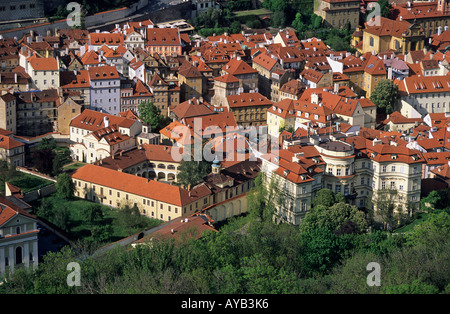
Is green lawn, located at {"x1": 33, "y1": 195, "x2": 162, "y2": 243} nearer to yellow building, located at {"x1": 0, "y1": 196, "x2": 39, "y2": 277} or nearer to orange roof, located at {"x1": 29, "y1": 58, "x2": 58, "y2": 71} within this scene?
yellow building, located at {"x1": 0, "y1": 196, "x2": 39, "y2": 277}

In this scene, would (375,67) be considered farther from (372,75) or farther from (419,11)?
(419,11)

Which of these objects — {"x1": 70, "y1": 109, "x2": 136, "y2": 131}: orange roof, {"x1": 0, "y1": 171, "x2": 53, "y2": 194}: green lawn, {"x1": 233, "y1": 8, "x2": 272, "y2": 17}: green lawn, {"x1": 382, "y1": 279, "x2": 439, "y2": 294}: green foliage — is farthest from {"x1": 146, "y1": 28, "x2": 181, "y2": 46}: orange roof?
{"x1": 382, "y1": 279, "x2": 439, "y2": 294}: green foliage

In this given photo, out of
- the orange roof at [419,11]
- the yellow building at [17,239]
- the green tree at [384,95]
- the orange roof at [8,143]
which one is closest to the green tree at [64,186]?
the orange roof at [8,143]

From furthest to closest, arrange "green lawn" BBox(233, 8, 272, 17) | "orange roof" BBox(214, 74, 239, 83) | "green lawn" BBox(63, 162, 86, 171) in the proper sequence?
"green lawn" BBox(233, 8, 272, 17) → "orange roof" BBox(214, 74, 239, 83) → "green lawn" BBox(63, 162, 86, 171)

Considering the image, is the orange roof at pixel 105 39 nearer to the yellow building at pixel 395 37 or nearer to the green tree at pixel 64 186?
the yellow building at pixel 395 37

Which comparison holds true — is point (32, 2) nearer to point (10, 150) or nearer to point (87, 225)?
point (10, 150)

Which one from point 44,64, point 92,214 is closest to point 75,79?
point 44,64
